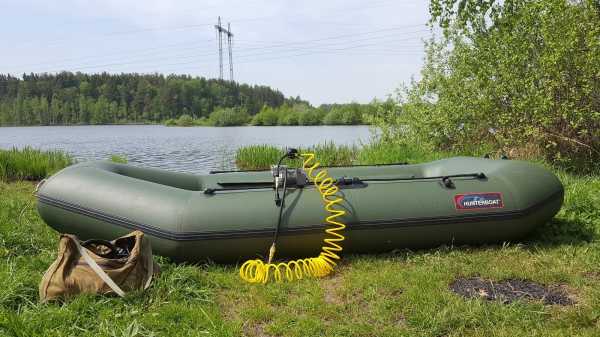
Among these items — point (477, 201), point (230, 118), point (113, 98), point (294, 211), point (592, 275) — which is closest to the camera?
point (592, 275)

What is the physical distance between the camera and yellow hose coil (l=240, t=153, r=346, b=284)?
124 inches

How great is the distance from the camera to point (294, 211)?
3.35 metres

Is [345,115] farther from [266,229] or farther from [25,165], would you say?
[266,229]

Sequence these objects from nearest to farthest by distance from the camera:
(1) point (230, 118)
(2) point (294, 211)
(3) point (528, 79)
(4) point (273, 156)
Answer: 1. (2) point (294, 211)
2. (3) point (528, 79)
3. (4) point (273, 156)
4. (1) point (230, 118)

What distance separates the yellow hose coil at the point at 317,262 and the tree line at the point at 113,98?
60139 mm

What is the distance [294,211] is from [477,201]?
4.57 feet

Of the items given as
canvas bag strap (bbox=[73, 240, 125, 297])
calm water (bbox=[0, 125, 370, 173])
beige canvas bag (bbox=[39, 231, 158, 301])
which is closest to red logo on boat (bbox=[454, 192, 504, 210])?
beige canvas bag (bbox=[39, 231, 158, 301])

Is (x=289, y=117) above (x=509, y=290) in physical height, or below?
above

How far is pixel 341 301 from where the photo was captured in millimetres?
2812

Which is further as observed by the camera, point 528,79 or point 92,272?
point 528,79

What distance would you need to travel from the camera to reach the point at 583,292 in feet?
9.14

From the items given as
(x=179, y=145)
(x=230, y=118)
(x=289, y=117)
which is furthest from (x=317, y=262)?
(x=230, y=118)

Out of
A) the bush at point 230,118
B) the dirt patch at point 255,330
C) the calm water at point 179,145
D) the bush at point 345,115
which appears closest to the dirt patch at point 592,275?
the dirt patch at point 255,330

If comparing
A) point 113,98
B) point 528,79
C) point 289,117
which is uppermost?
point 113,98
